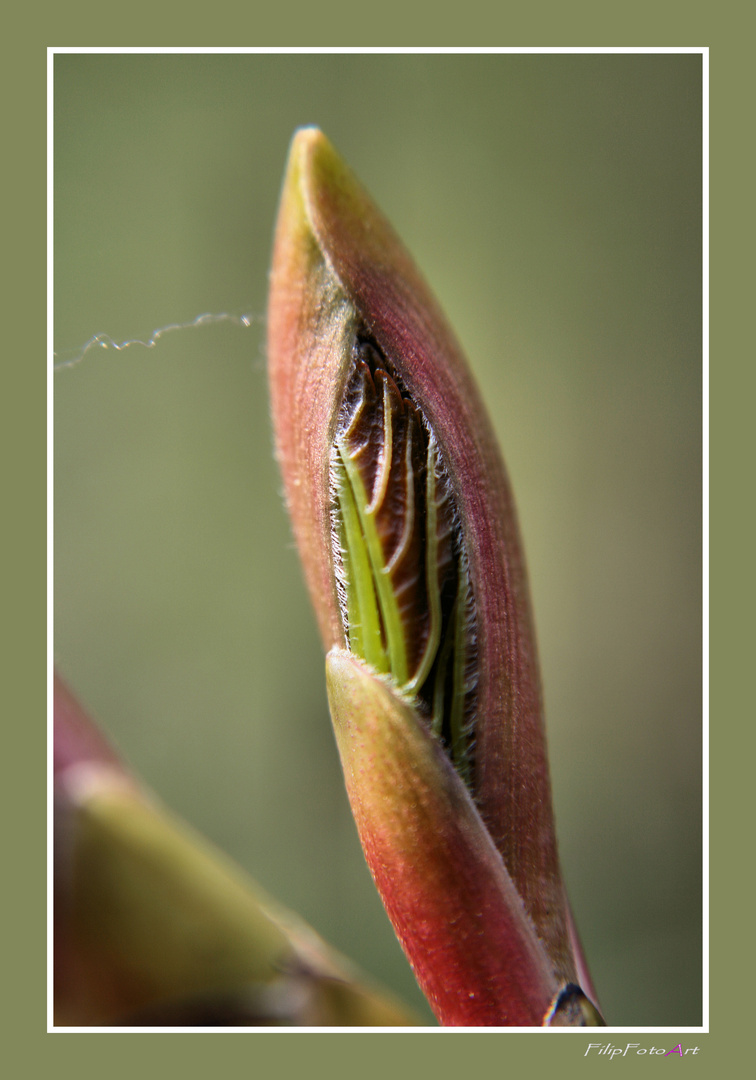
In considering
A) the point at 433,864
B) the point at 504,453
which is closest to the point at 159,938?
the point at 433,864

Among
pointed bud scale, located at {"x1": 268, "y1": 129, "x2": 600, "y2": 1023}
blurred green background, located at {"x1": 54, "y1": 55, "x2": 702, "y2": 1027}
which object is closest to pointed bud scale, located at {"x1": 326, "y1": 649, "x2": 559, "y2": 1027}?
pointed bud scale, located at {"x1": 268, "y1": 129, "x2": 600, "y2": 1023}

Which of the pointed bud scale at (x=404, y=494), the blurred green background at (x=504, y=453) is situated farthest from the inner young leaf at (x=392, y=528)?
the blurred green background at (x=504, y=453)

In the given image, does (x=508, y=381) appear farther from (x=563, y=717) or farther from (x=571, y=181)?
(x=563, y=717)

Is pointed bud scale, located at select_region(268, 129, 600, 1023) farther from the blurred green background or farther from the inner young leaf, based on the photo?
the blurred green background

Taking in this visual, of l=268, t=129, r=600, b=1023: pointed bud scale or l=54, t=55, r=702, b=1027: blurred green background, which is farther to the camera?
l=54, t=55, r=702, b=1027: blurred green background

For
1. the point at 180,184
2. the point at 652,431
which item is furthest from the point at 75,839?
the point at 180,184

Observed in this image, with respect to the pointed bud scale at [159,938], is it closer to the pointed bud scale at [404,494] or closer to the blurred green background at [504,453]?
the pointed bud scale at [404,494]

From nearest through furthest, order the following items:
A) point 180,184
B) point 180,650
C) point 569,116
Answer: point 569,116, point 180,184, point 180,650

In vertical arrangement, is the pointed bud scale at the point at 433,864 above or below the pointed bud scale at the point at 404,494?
below
